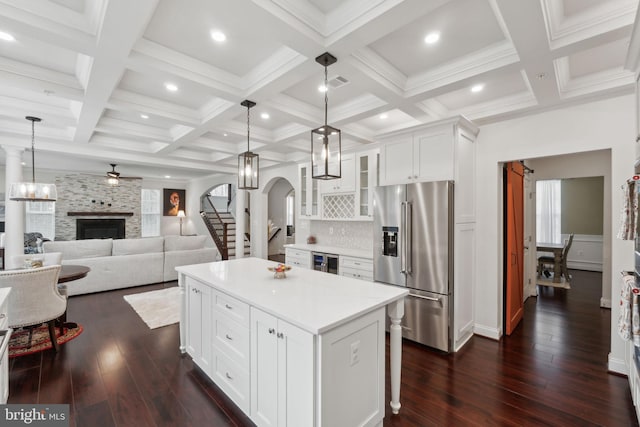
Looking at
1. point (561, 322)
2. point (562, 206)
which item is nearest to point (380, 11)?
point (561, 322)

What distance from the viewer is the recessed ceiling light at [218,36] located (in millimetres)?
2137

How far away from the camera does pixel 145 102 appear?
11.1 feet

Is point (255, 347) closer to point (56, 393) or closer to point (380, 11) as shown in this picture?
point (56, 393)

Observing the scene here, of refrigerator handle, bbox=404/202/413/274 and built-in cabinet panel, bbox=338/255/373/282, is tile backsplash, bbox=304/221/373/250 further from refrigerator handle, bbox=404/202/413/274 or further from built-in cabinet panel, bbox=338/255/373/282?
refrigerator handle, bbox=404/202/413/274

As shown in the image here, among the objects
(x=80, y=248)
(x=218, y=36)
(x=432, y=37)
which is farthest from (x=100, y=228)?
(x=432, y=37)

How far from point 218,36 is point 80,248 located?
5314mm

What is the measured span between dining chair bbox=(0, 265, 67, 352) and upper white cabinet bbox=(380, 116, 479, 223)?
153 inches

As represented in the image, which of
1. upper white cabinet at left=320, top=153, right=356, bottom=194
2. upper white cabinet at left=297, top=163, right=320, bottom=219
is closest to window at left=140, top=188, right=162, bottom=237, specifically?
upper white cabinet at left=297, top=163, right=320, bottom=219

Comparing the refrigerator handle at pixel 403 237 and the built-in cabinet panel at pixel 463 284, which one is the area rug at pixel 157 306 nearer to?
the refrigerator handle at pixel 403 237

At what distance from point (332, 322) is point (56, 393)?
102 inches

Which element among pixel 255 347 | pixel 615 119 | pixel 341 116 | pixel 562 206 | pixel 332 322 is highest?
pixel 341 116

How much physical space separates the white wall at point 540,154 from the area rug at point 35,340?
5.05 meters

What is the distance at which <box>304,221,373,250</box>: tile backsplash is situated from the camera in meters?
5.12

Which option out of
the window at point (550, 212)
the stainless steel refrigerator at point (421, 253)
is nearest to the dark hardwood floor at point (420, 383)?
the stainless steel refrigerator at point (421, 253)
